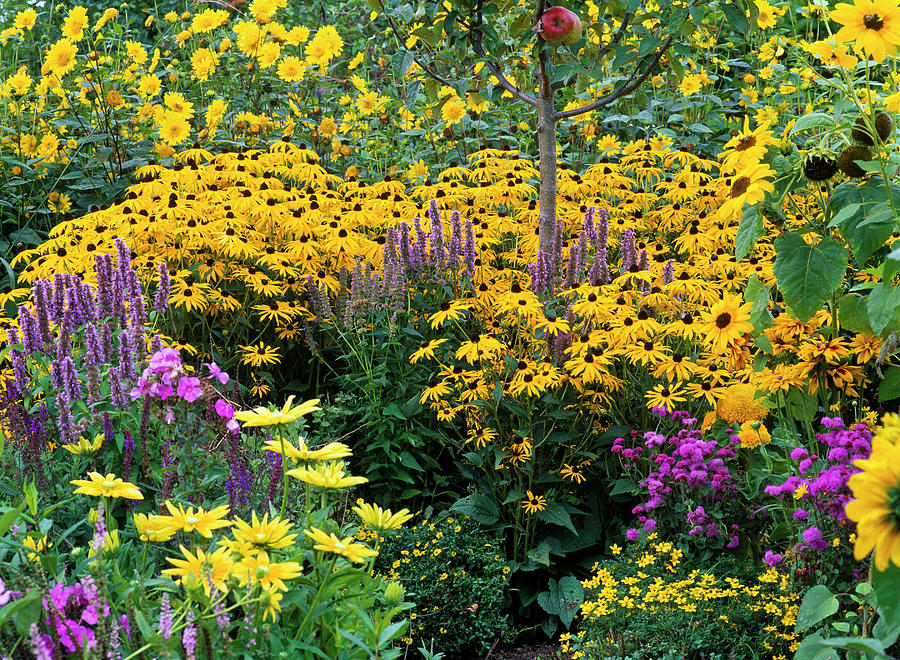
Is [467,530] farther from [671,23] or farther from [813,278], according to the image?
[671,23]

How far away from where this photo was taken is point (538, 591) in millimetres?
3129

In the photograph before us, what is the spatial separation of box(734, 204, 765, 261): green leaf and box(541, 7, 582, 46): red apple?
1.38m

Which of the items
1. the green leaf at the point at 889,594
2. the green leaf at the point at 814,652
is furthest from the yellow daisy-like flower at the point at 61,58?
the green leaf at the point at 889,594

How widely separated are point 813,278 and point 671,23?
1.71 meters

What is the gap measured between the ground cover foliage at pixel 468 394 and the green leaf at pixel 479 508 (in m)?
0.01

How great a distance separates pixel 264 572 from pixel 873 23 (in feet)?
5.48

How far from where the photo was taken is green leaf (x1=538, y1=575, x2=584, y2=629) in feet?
9.52

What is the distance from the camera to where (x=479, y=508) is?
123 inches

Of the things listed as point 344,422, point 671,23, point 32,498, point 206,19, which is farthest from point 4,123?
point 32,498

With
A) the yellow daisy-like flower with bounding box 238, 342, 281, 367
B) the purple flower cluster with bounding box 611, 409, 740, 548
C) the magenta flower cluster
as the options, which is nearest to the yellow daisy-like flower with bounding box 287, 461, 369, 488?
the magenta flower cluster

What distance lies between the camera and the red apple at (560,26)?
11.2 feet

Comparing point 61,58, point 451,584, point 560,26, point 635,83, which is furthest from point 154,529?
point 61,58

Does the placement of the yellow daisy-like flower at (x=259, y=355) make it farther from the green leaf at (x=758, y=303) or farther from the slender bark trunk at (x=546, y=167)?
the green leaf at (x=758, y=303)

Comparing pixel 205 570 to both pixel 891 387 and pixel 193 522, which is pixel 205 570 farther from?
pixel 891 387
